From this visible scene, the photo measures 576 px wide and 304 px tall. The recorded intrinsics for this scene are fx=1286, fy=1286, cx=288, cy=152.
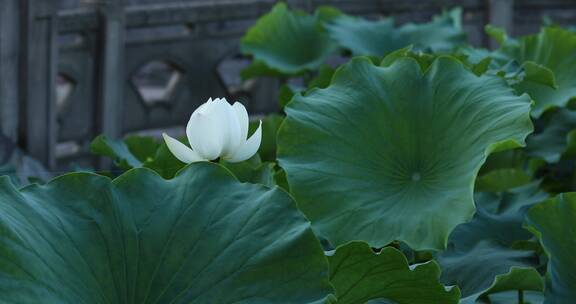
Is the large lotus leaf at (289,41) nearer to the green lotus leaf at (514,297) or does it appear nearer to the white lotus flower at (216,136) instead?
the green lotus leaf at (514,297)

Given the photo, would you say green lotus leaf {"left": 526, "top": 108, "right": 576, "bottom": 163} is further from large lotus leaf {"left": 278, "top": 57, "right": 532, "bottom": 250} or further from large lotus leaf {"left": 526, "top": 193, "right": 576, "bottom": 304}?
large lotus leaf {"left": 526, "top": 193, "right": 576, "bottom": 304}

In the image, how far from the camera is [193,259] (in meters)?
1.26

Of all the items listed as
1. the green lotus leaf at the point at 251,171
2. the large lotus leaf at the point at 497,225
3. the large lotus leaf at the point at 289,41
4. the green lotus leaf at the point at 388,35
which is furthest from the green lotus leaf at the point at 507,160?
the large lotus leaf at the point at 289,41

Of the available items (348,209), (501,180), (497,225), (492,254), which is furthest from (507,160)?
(348,209)

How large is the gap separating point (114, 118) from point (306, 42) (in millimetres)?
1490

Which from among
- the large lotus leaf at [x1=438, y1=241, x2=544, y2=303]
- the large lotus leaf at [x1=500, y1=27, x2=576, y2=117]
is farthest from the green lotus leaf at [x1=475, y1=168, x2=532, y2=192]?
the large lotus leaf at [x1=438, y1=241, x2=544, y2=303]

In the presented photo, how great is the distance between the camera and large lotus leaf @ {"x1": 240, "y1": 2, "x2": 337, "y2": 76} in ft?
15.4

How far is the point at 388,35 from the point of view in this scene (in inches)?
171

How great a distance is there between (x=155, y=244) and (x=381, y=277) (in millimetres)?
260

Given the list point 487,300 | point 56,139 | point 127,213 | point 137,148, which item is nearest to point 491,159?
point 137,148

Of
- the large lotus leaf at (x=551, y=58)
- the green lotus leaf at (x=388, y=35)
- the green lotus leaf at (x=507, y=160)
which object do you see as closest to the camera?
the large lotus leaf at (x=551, y=58)

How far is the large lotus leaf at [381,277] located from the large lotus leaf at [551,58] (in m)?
0.99

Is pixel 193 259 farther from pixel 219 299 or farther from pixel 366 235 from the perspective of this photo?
pixel 366 235

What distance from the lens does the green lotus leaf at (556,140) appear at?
2.49 metres
